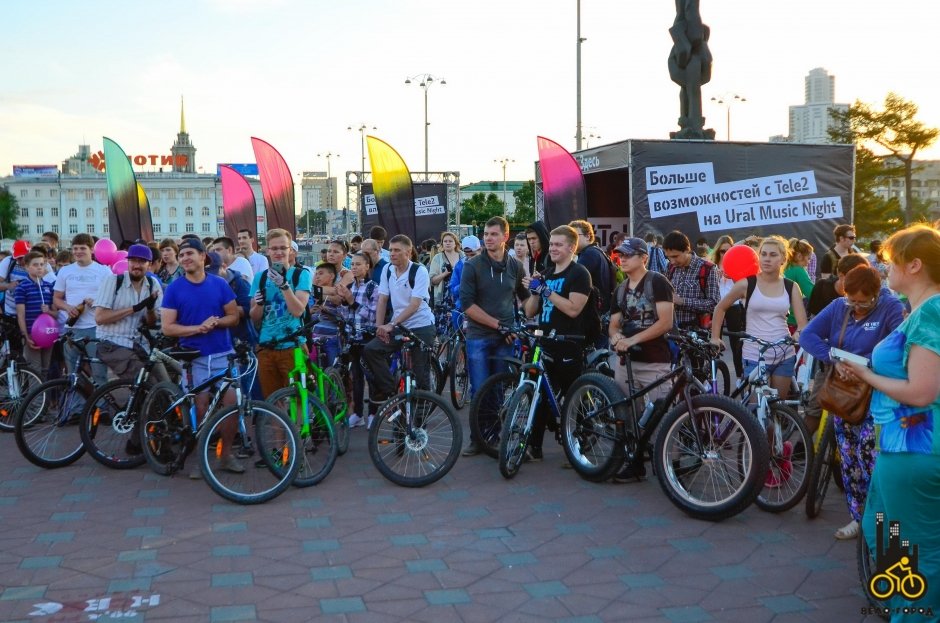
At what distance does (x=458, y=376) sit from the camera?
32.4ft

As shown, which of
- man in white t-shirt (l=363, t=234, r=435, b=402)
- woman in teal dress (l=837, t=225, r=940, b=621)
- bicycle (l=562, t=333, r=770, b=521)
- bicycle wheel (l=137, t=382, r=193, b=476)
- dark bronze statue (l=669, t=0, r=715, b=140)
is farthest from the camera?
dark bronze statue (l=669, t=0, r=715, b=140)

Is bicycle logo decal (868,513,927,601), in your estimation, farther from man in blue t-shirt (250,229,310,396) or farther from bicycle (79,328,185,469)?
bicycle (79,328,185,469)

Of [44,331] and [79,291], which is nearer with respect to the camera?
[79,291]

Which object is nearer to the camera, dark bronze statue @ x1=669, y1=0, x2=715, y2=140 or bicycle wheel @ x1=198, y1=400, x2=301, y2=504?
bicycle wheel @ x1=198, y1=400, x2=301, y2=504

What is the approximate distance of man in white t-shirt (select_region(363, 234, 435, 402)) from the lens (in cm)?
796

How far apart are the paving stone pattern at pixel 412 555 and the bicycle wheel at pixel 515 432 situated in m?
0.16

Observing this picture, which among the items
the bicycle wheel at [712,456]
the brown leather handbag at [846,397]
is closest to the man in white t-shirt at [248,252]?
the bicycle wheel at [712,456]

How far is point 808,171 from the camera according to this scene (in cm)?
1520

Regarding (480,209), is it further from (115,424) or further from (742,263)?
(115,424)

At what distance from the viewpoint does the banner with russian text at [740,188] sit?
1443cm

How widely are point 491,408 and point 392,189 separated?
1170 cm

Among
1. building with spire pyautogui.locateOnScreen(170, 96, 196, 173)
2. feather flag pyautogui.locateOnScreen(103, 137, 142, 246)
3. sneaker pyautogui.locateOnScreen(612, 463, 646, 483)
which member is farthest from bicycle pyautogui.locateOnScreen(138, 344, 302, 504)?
building with spire pyautogui.locateOnScreen(170, 96, 196, 173)

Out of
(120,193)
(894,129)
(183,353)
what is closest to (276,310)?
(183,353)

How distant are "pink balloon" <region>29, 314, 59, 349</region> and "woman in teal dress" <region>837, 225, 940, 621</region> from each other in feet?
27.8
